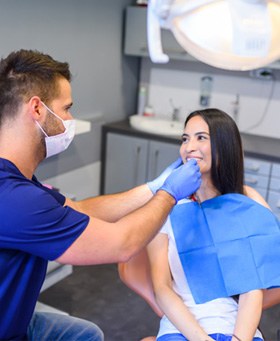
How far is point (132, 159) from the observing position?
3639 millimetres

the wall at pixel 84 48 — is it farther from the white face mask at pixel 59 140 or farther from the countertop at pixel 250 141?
the white face mask at pixel 59 140

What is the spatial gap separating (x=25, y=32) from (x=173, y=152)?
1.31 m

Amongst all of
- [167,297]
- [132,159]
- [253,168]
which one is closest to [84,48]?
[132,159]

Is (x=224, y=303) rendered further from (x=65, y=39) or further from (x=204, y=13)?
(x=65, y=39)

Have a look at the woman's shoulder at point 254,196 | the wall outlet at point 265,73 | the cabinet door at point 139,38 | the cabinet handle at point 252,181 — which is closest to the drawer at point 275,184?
the cabinet handle at point 252,181

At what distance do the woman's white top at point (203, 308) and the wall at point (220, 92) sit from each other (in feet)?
7.05

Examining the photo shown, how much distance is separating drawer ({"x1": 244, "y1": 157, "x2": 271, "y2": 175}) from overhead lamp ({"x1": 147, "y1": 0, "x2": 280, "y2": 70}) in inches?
77.4

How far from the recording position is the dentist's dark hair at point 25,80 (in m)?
1.32

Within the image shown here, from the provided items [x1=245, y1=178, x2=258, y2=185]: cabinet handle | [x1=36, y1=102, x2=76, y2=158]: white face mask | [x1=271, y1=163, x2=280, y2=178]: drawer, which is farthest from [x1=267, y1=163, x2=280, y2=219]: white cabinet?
[x1=36, y1=102, x2=76, y2=158]: white face mask

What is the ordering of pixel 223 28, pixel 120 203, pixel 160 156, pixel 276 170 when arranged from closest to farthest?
pixel 223 28
pixel 120 203
pixel 276 170
pixel 160 156

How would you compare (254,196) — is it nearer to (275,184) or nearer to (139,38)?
(275,184)

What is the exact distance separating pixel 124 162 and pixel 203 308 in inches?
87.1

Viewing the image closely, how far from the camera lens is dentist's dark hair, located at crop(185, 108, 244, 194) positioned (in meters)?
1.67

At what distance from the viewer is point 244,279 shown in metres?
1.58
